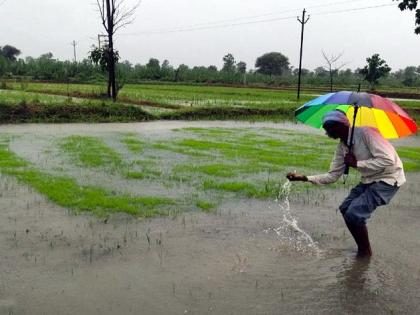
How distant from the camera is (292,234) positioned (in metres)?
6.41

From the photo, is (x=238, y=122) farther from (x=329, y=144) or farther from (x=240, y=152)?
(x=240, y=152)

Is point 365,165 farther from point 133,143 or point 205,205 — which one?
point 133,143

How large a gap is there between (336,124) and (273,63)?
286ft

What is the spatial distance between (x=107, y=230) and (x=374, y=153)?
3.35 metres

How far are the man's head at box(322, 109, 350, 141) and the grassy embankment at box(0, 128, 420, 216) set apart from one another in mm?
2902

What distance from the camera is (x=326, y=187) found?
30.7 feet

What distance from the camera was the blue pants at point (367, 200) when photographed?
5.03 metres

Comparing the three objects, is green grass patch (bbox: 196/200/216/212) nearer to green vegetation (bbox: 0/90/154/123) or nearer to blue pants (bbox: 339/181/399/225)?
blue pants (bbox: 339/181/399/225)

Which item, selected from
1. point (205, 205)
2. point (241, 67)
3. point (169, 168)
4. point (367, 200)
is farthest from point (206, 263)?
point (241, 67)

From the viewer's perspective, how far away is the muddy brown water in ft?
14.4

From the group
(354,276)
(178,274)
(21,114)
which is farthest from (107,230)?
(21,114)

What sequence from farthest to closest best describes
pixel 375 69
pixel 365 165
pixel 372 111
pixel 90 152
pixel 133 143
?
pixel 375 69, pixel 133 143, pixel 90 152, pixel 372 111, pixel 365 165

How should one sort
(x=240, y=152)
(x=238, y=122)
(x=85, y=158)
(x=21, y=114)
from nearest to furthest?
(x=85, y=158)
(x=240, y=152)
(x=21, y=114)
(x=238, y=122)

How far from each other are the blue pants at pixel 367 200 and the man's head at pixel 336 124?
2.09 feet
